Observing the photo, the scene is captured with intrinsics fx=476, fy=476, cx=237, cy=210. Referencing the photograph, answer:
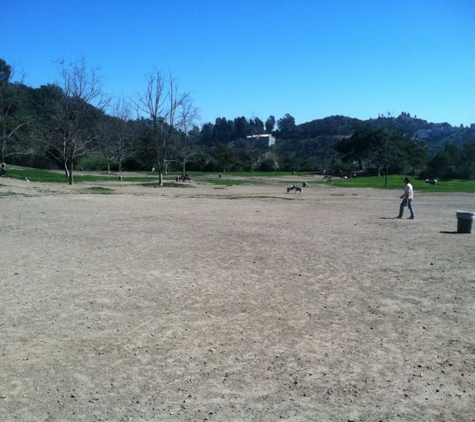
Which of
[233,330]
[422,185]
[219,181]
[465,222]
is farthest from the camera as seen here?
[219,181]

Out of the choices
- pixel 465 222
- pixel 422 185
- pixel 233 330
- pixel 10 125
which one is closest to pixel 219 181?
pixel 422 185

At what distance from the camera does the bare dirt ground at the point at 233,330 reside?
173 inches

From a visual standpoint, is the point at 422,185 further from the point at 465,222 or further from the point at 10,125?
the point at 10,125

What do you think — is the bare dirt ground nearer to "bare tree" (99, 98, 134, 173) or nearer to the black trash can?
the black trash can

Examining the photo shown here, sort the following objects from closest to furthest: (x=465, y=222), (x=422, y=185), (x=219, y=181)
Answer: (x=465, y=222), (x=422, y=185), (x=219, y=181)

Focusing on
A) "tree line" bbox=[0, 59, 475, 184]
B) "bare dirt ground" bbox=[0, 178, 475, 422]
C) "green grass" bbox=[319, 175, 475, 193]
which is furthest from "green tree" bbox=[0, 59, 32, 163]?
"bare dirt ground" bbox=[0, 178, 475, 422]

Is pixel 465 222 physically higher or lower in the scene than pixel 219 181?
lower

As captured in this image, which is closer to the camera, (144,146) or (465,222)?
(465,222)

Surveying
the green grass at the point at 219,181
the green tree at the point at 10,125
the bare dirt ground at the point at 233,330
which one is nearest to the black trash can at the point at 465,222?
the bare dirt ground at the point at 233,330

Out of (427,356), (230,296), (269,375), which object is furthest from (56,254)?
(427,356)

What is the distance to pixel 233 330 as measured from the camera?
6250 mm

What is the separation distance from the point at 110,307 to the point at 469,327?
5065mm

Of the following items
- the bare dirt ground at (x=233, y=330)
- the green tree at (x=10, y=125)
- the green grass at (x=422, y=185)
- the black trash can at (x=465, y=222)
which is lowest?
the bare dirt ground at (x=233, y=330)

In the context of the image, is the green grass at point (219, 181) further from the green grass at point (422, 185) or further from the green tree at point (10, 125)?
the green tree at point (10, 125)
